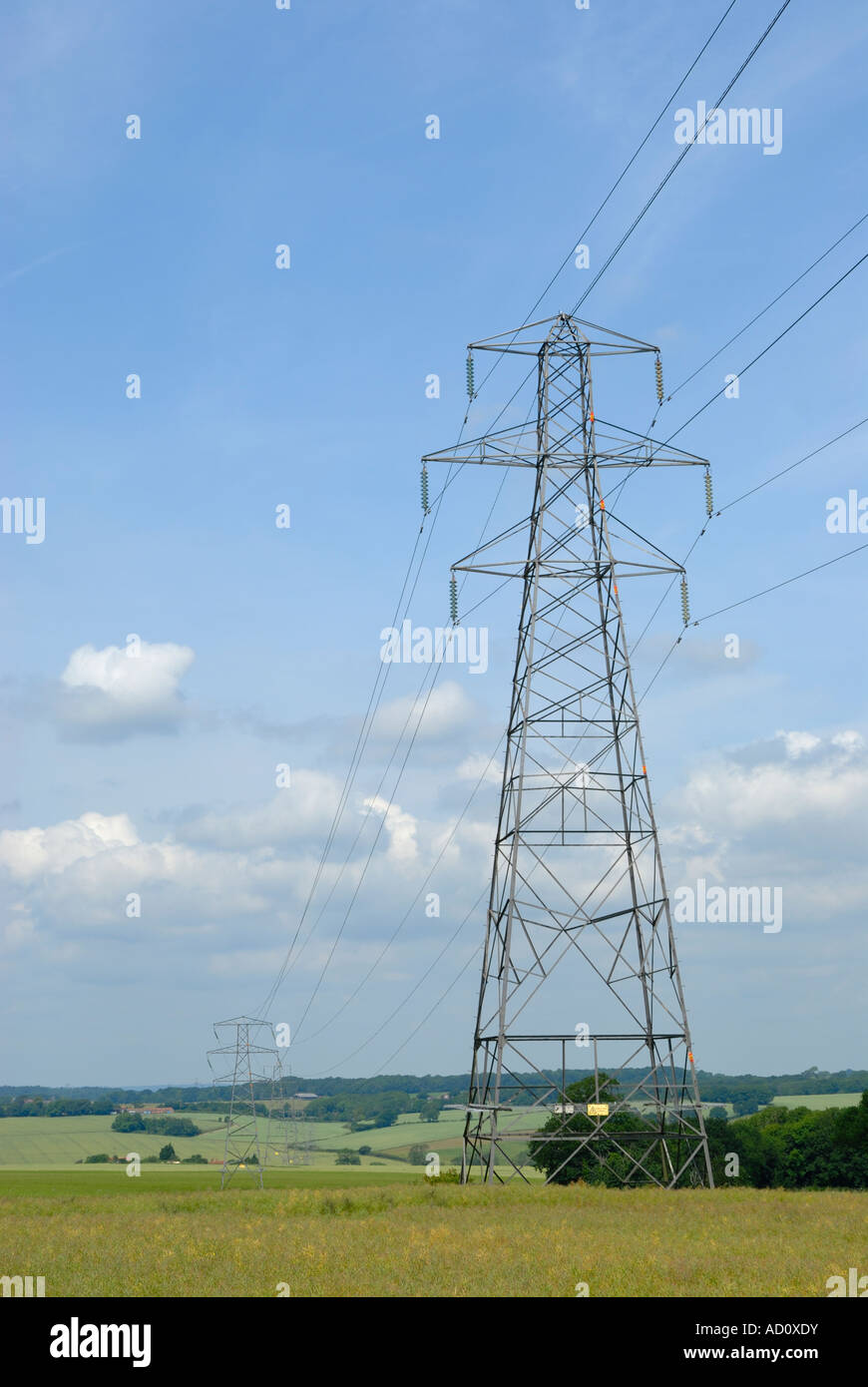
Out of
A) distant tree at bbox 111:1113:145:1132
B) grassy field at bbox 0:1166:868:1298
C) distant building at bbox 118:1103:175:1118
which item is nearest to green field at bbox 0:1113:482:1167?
distant tree at bbox 111:1113:145:1132

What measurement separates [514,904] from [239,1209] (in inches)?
443

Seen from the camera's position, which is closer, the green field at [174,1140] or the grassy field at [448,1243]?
the grassy field at [448,1243]

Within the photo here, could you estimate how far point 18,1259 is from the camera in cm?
2233

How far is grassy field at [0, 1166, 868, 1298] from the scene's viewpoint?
18844mm

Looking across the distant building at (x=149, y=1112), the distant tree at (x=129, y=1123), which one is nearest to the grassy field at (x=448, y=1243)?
the distant tree at (x=129, y=1123)

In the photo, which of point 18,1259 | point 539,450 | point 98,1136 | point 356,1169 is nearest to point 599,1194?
point 18,1259

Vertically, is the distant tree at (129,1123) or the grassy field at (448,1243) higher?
the grassy field at (448,1243)

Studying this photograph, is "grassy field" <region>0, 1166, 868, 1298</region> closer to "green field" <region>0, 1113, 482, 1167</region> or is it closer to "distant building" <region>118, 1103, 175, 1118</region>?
"green field" <region>0, 1113, 482, 1167</region>

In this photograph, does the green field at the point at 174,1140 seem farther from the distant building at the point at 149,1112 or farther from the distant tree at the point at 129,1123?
the distant building at the point at 149,1112

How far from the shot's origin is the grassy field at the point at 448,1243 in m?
18.8

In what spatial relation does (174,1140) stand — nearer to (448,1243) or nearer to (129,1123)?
(129,1123)

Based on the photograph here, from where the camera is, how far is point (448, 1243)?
23.3 metres

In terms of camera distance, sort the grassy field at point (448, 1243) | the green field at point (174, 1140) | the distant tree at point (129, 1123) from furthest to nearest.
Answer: the distant tree at point (129, 1123) → the green field at point (174, 1140) → the grassy field at point (448, 1243)
